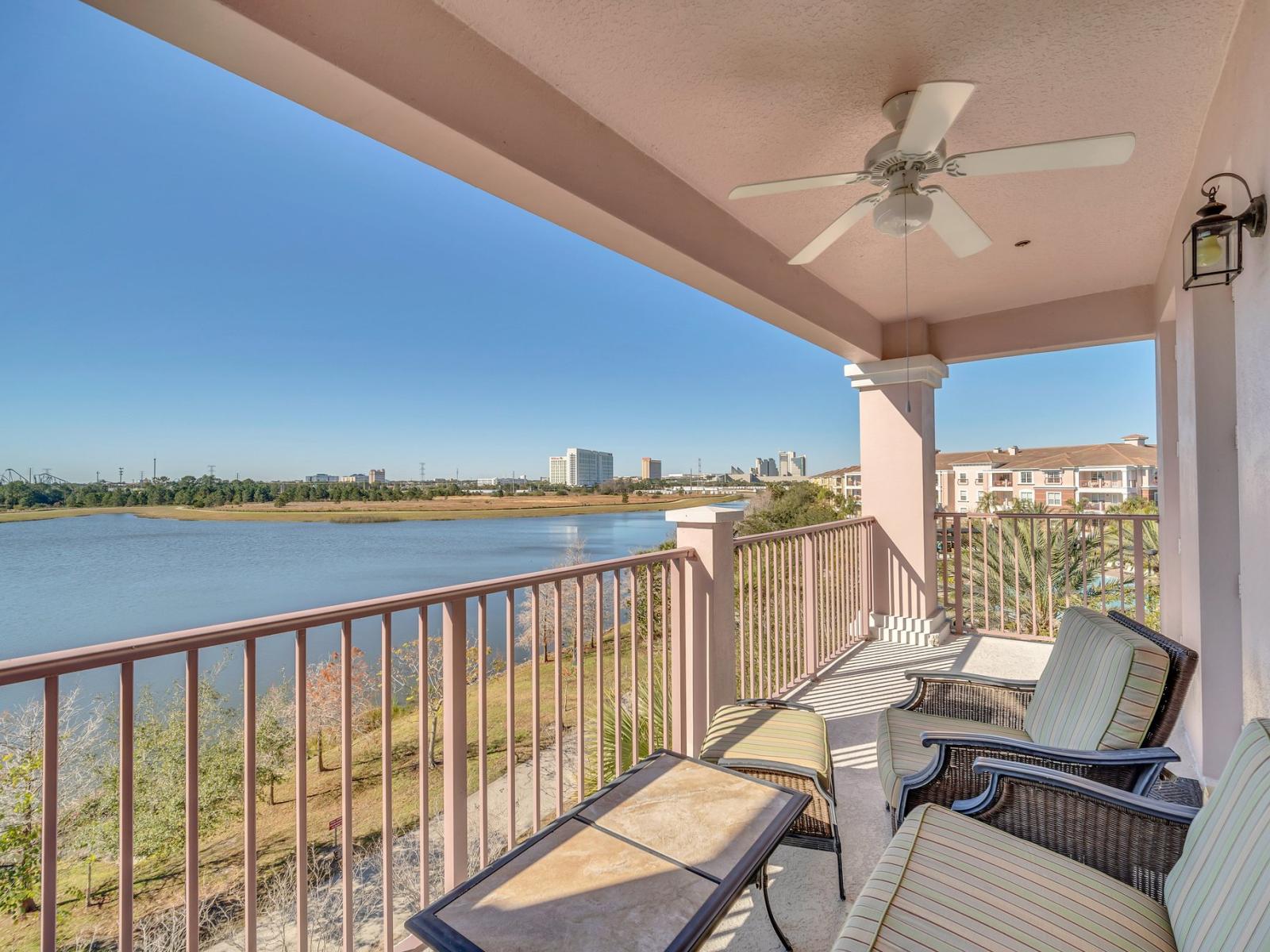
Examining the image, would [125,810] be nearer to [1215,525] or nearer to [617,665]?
[617,665]

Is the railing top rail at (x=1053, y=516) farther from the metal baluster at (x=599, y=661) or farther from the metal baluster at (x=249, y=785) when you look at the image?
the metal baluster at (x=249, y=785)

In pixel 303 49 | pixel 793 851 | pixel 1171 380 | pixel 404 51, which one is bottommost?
pixel 793 851

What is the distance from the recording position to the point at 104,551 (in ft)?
18.1

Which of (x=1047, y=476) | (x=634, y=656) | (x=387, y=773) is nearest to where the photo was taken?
(x=387, y=773)

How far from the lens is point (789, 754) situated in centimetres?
186

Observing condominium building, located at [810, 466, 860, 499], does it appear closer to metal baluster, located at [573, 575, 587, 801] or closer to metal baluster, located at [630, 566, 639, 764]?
metal baluster, located at [630, 566, 639, 764]

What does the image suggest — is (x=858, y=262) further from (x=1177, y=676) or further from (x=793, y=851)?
(x=793, y=851)

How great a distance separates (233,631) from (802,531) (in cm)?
337

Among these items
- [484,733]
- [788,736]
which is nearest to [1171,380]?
[788,736]

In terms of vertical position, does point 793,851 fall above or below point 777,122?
below

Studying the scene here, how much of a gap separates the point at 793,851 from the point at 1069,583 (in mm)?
4262

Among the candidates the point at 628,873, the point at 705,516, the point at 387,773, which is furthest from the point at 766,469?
the point at 628,873

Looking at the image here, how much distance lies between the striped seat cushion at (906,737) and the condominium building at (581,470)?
819 cm

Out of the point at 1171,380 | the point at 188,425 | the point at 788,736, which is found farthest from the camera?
the point at 188,425
